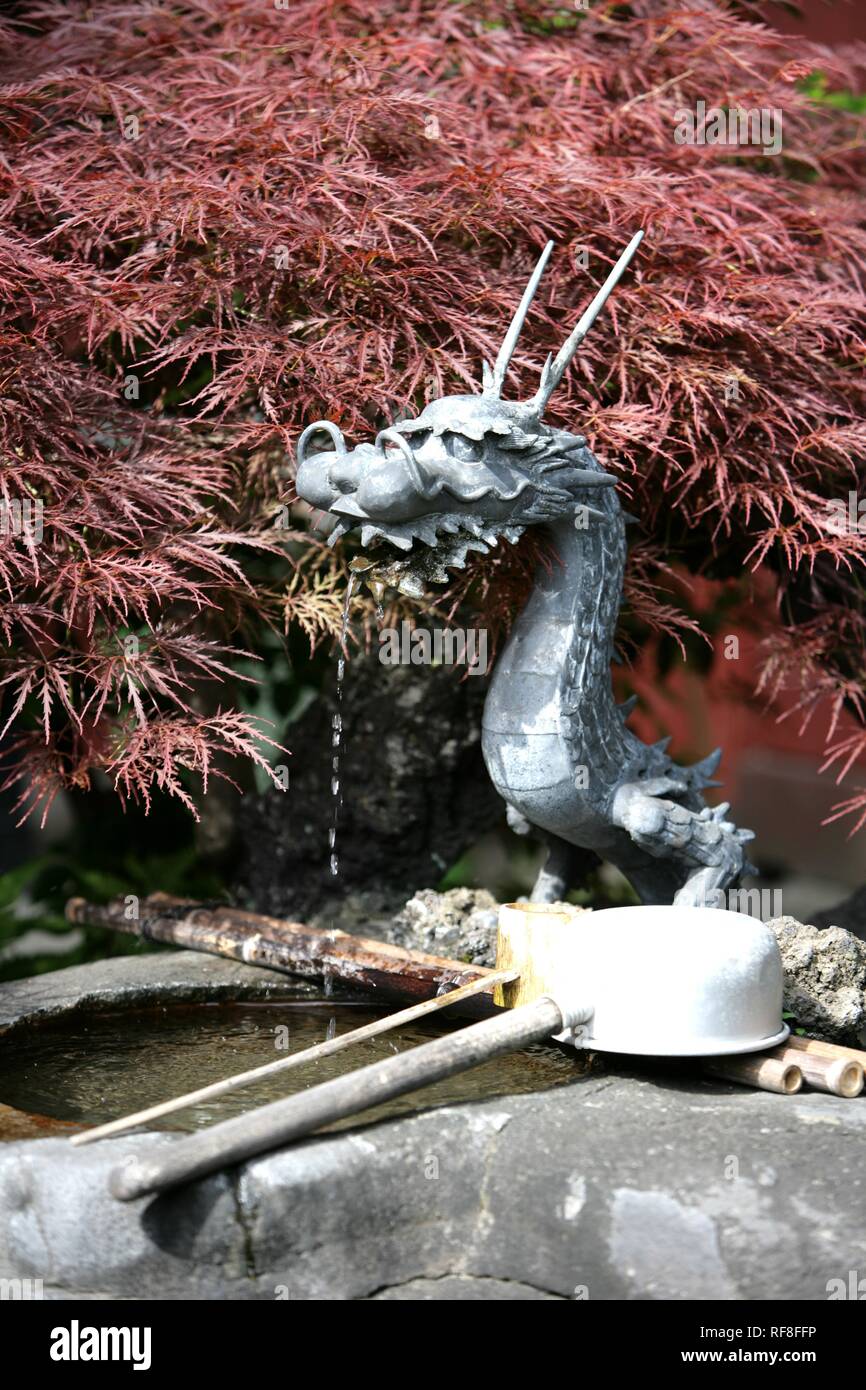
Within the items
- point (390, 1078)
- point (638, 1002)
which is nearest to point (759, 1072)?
point (638, 1002)

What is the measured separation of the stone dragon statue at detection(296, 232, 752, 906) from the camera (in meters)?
2.92

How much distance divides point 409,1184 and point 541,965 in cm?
65

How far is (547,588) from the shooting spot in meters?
3.28

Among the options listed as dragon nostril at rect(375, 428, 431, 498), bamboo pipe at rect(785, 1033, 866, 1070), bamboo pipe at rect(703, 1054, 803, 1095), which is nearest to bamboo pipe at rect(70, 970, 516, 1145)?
bamboo pipe at rect(703, 1054, 803, 1095)

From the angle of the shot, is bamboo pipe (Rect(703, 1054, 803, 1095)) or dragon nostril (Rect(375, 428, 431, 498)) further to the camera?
dragon nostril (Rect(375, 428, 431, 498))

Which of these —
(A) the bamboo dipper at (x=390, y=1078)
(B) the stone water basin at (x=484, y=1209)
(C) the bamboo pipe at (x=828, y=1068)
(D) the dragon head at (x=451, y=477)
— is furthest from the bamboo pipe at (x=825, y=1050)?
(D) the dragon head at (x=451, y=477)

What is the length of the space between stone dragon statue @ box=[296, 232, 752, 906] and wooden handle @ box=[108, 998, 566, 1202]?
731 mm

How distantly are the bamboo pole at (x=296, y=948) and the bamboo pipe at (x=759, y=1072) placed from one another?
585mm

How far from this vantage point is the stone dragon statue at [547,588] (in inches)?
115

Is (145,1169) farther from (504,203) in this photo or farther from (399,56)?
(399,56)

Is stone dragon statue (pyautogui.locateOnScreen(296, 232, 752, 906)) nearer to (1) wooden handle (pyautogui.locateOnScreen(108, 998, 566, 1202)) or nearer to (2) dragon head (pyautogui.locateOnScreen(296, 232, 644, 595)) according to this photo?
(2) dragon head (pyautogui.locateOnScreen(296, 232, 644, 595))

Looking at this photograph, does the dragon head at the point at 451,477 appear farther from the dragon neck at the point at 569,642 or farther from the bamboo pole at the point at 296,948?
the bamboo pole at the point at 296,948

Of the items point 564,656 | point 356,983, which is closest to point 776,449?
point 564,656

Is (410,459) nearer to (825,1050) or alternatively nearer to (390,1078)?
(390,1078)
